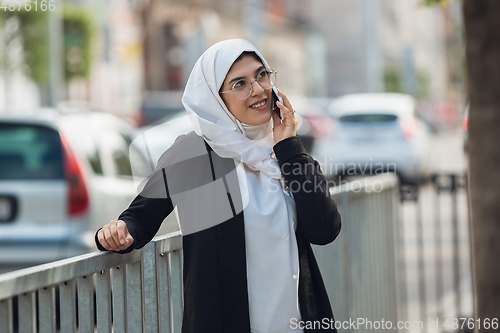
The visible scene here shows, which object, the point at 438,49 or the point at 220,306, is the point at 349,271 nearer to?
the point at 220,306

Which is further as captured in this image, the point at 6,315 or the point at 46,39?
the point at 46,39

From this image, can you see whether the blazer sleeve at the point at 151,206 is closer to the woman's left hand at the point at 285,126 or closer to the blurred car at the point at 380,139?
the woman's left hand at the point at 285,126

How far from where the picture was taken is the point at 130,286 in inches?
86.1

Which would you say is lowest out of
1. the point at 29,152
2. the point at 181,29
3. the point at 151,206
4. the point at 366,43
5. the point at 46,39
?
the point at 151,206

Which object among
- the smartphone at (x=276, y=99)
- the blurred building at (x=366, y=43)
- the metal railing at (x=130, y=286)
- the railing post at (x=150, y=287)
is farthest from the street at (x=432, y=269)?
the blurred building at (x=366, y=43)

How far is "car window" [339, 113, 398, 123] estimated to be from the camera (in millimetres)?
13141

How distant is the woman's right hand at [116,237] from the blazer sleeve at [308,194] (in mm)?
529

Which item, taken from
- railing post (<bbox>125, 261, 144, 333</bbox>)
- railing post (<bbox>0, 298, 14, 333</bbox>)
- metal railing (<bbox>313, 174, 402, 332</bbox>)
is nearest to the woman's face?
railing post (<bbox>125, 261, 144, 333</bbox>)

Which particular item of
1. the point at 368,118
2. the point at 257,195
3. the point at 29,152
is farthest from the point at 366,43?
the point at 257,195

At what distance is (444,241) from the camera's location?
8.42m

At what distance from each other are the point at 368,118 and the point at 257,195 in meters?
11.4

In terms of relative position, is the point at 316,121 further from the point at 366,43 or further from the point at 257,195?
the point at 366,43

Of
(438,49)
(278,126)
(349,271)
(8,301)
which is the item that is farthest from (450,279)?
(438,49)

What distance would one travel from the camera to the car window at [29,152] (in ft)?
16.8
